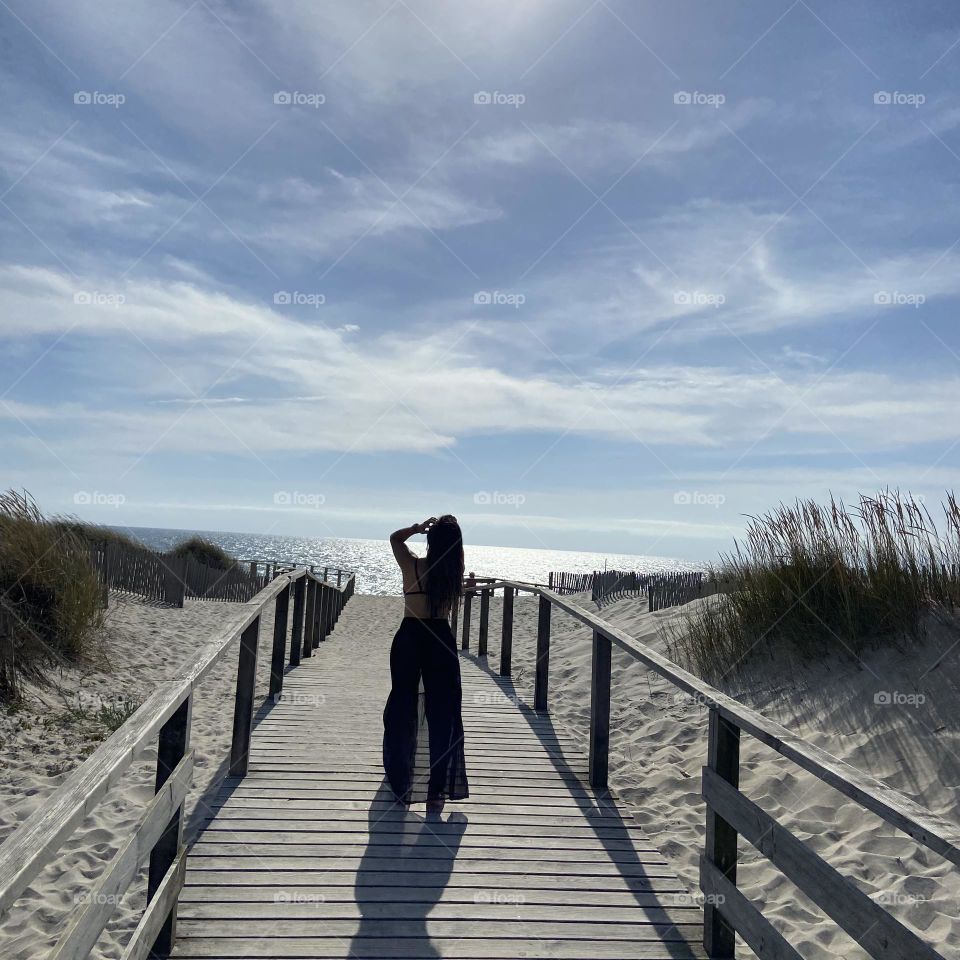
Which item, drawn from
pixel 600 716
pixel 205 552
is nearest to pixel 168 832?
pixel 600 716

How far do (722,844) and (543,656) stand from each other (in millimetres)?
4027

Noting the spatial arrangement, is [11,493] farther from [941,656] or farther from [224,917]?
[941,656]

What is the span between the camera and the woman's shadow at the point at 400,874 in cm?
314

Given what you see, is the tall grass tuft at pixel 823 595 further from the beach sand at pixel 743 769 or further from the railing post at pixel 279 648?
the railing post at pixel 279 648

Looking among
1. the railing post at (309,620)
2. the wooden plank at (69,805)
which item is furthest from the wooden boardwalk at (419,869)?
the railing post at (309,620)

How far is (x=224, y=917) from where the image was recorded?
10.6 feet

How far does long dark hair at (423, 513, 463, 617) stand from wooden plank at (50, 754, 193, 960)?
1.82 meters

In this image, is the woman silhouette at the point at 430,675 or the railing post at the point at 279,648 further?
the railing post at the point at 279,648

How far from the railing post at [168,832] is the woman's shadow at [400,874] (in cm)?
70

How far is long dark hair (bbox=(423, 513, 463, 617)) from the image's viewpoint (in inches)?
179

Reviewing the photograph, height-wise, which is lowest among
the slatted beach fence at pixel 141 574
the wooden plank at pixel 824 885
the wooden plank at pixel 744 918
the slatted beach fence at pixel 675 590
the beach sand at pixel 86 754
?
the beach sand at pixel 86 754

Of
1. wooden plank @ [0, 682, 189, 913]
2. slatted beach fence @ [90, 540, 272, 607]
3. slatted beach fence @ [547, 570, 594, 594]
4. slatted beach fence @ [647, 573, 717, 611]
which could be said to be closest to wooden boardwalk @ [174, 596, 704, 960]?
wooden plank @ [0, 682, 189, 913]

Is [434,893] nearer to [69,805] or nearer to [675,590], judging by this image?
[69,805]

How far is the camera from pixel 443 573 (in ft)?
15.0
